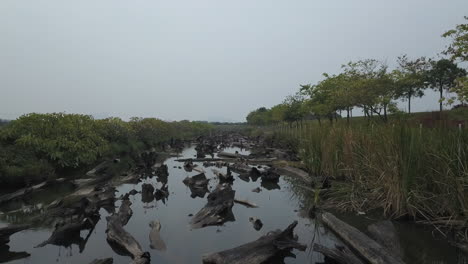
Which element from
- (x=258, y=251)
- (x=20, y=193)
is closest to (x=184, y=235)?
(x=258, y=251)

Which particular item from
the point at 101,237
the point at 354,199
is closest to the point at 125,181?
the point at 101,237

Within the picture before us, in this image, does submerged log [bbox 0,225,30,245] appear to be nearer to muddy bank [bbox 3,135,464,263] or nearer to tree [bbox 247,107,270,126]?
muddy bank [bbox 3,135,464,263]

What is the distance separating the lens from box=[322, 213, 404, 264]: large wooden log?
450 centimetres

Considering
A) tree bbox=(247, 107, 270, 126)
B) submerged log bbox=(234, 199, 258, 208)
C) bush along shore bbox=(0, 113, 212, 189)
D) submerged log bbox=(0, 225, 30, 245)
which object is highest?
tree bbox=(247, 107, 270, 126)

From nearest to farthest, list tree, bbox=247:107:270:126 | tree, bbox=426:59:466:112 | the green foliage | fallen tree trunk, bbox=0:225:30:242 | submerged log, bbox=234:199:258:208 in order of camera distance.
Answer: fallen tree trunk, bbox=0:225:30:242
submerged log, bbox=234:199:258:208
the green foliage
tree, bbox=426:59:466:112
tree, bbox=247:107:270:126

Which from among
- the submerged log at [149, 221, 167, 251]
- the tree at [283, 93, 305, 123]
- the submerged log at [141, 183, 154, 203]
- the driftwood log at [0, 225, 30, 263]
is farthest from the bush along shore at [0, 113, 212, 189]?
the tree at [283, 93, 305, 123]

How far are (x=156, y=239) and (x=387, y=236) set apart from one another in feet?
16.4

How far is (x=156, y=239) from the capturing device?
6188mm

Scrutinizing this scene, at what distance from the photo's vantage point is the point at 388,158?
6.66 meters

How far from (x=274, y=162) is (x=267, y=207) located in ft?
27.2

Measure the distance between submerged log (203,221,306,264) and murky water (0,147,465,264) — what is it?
41 centimetres

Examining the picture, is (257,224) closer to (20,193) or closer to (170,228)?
(170,228)

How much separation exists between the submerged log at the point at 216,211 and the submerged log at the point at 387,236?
371 centimetres

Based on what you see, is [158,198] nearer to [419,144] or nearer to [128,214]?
[128,214]
